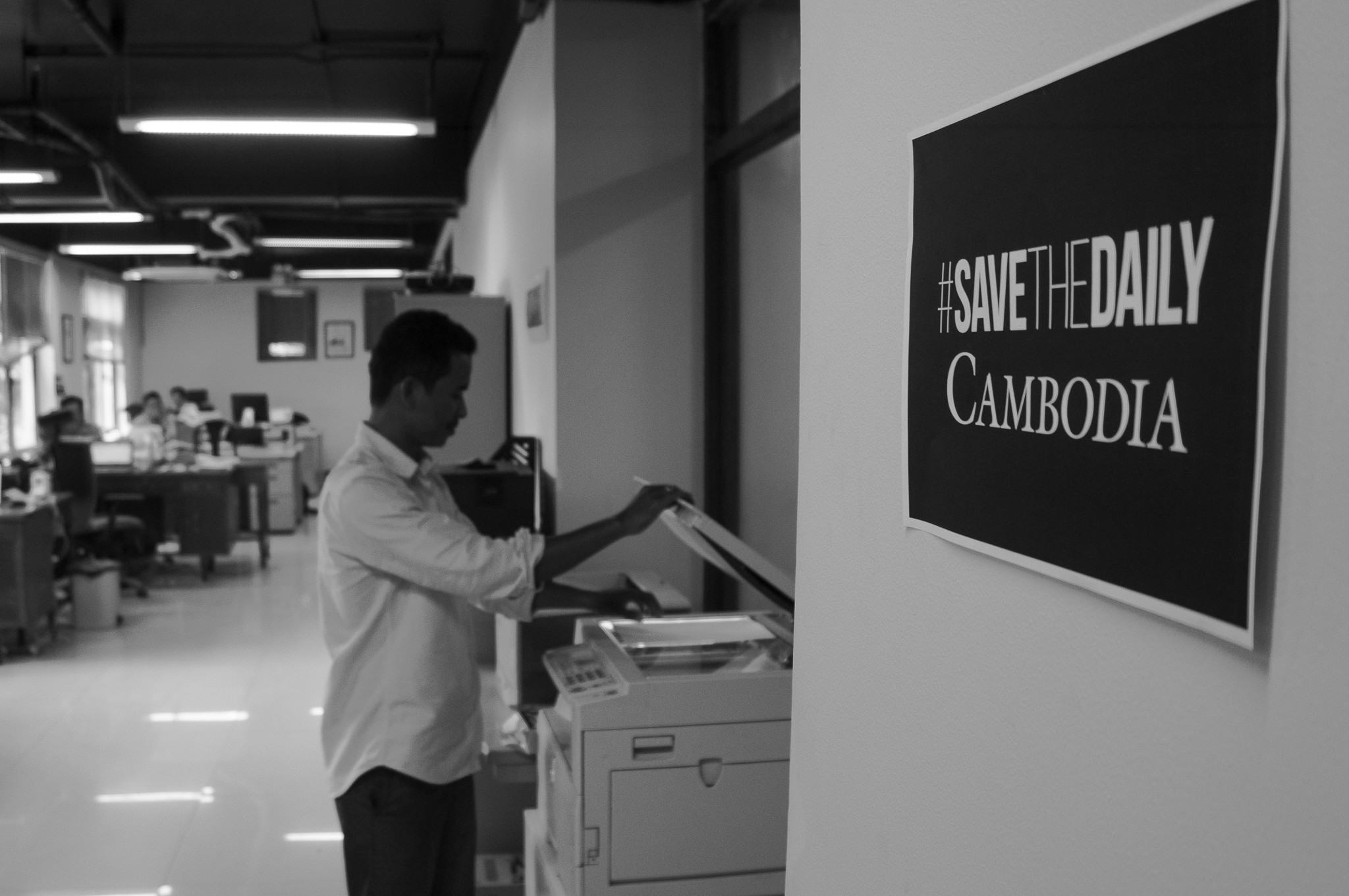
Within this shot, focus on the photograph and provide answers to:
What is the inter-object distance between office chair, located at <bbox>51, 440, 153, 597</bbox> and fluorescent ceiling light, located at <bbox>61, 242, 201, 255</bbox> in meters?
2.91

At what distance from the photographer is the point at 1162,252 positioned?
71 centimetres

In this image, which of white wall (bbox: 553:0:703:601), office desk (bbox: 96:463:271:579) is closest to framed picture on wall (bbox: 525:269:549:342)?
white wall (bbox: 553:0:703:601)

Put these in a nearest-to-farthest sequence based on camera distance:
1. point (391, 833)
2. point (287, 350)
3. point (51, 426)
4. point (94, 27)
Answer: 1. point (391, 833)
2. point (94, 27)
3. point (51, 426)
4. point (287, 350)

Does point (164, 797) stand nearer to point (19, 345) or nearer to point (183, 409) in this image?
point (19, 345)

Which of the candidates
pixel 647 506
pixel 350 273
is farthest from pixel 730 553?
pixel 350 273

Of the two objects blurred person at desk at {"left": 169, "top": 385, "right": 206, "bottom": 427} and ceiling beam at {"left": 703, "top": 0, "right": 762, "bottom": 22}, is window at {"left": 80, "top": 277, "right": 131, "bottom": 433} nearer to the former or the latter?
blurred person at desk at {"left": 169, "top": 385, "right": 206, "bottom": 427}

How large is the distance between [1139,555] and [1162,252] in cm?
19

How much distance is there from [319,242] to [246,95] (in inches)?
123

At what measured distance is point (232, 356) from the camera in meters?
17.0

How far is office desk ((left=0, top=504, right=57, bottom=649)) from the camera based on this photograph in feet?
22.7

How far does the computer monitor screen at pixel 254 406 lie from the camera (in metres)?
15.3

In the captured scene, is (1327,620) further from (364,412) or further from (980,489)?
(364,412)

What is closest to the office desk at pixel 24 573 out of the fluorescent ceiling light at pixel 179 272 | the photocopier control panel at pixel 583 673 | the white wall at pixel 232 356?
the photocopier control panel at pixel 583 673

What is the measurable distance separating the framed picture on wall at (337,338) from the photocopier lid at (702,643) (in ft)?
50.6
